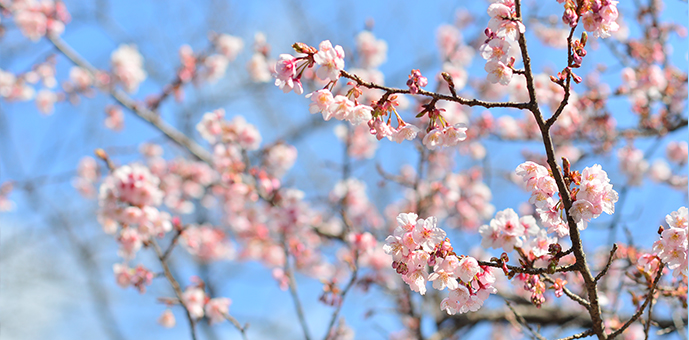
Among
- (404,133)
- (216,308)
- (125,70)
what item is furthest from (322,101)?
(125,70)

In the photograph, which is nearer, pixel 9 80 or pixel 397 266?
pixel 397 266

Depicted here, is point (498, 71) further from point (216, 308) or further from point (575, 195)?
point (216, 308)

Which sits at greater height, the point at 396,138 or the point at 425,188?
the point at 425,188

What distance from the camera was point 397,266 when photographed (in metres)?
1.26

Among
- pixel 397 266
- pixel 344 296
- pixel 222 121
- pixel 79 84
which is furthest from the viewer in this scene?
pixel 79 84

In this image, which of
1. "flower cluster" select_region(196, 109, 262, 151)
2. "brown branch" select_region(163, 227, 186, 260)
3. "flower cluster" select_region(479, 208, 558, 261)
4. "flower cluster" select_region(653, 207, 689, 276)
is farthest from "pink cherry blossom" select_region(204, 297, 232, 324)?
"flower cluster" select_region(653, 207, 689, 276)

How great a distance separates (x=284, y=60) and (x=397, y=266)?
0.76 metres

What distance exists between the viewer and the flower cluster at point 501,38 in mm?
1171

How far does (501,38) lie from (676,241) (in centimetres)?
83

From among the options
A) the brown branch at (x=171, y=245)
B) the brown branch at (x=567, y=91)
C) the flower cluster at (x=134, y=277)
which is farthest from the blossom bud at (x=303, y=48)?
the flower cluster at (x=134, y=277)

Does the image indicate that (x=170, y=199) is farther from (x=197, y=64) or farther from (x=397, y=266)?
(x=397, y=266)

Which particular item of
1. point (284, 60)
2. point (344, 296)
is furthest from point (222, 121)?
point (284, 60)

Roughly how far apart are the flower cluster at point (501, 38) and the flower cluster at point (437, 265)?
20.6 inches

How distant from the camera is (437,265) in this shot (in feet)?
4.00
